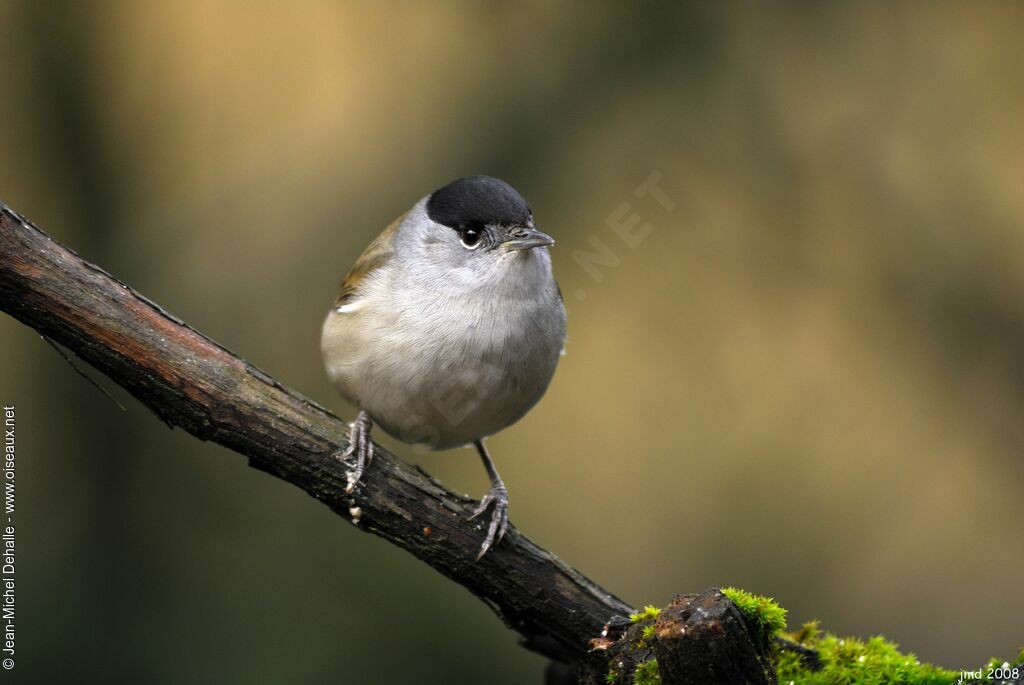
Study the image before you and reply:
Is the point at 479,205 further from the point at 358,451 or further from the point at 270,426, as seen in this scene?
the point at 270,426

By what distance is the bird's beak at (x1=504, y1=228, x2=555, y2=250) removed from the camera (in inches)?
181

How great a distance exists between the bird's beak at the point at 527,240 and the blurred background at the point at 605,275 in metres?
2.76

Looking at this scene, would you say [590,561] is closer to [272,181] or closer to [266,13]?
[272,181]

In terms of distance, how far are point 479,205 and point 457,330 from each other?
663mm

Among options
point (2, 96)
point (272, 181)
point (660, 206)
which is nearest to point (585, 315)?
point (660, 206)

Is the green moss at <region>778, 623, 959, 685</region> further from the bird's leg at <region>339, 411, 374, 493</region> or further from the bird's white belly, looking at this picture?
the bird's leg at <region>339, 411, 374, 493</region>

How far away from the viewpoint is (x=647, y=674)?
3672 millimetres

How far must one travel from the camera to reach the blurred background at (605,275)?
6.90m

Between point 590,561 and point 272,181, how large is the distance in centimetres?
377

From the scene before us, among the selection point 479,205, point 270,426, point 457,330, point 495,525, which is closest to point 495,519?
point 495,525

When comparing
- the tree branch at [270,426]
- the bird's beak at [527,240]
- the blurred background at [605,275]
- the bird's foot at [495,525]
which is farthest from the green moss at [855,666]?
the blurred background at [605,275]

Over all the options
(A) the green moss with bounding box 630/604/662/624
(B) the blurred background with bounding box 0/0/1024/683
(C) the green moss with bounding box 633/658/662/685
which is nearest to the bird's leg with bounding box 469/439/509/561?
(A) the green moss with bounding box 630/604/662/624

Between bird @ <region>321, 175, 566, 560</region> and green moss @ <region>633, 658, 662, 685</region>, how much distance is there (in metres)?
0.85

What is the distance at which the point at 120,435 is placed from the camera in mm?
6836
